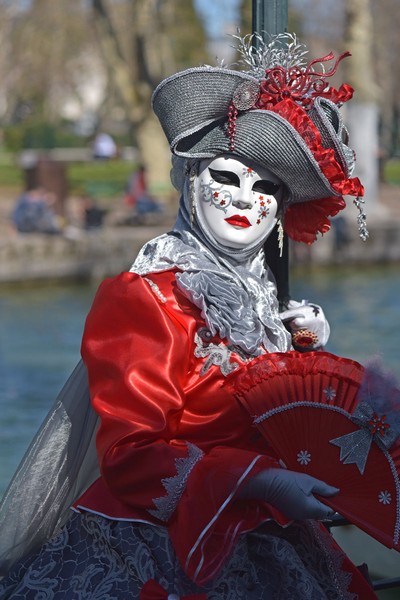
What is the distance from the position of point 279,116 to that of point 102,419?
84 centimetres

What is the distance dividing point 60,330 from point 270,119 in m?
9.34

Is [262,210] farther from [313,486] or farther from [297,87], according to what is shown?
[313,486]

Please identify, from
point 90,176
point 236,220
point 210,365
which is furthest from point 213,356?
point 90,176

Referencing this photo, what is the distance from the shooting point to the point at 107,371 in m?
2.72

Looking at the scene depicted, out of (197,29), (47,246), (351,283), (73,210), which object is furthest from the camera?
(197,29)

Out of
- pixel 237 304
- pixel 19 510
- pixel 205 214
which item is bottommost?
pixel 19 510

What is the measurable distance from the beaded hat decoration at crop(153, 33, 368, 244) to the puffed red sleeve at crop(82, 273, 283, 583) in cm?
41

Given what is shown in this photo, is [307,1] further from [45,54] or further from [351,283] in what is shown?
[351,283]

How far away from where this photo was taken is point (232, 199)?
2930 millimetres

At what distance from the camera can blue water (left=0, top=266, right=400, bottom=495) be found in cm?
853

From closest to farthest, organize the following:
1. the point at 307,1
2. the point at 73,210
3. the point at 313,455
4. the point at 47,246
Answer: the point at 313,455 → the point at 47,246 → the point at 73,210 → the point at 307,1

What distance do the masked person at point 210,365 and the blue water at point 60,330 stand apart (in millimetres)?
3539

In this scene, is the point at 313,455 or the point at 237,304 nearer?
the point at 313,455

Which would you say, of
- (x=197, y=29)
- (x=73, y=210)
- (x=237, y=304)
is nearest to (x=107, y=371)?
(x=237, y=304)
